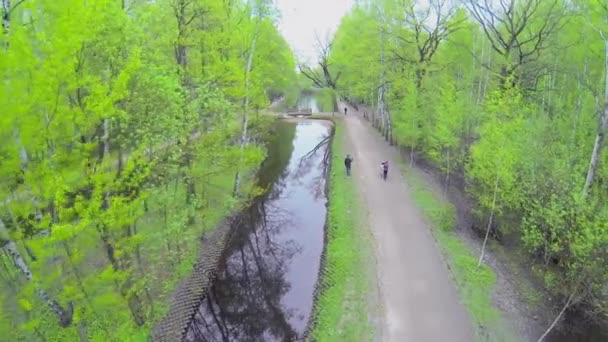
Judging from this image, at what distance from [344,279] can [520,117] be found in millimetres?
10207

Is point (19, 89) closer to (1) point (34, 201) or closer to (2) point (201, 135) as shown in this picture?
A: (1) point (34, 201)

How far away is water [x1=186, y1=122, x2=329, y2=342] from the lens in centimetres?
1519

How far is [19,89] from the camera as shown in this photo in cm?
870

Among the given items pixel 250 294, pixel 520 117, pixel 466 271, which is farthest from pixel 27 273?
pixel 520 117

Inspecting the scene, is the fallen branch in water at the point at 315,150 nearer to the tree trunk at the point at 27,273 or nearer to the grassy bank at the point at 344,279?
the grassy bank at the point at 344,279

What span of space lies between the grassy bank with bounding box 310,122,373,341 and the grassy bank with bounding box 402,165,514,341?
343 centimetres

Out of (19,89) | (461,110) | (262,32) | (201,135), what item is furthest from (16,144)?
(461,110)

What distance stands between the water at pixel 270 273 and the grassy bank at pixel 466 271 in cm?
563

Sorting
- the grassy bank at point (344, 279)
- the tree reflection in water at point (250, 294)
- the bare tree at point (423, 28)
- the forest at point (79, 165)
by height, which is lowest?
the tree reflection in water at point (250, 294)

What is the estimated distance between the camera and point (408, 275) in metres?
16.5

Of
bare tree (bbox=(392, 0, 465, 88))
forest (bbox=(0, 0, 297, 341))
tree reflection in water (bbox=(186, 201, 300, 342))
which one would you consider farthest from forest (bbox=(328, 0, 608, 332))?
forest (bbox=(0, 0, 297, 341))

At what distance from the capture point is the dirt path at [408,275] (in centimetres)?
1349

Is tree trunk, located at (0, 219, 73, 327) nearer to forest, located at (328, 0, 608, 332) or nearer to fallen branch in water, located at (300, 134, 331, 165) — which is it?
forest, located at (328, 0, 608, 332)

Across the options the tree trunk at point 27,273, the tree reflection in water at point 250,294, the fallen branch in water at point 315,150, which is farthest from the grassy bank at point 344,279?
the fallen branch in water at point 315,150
